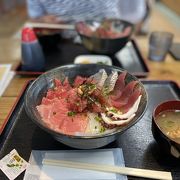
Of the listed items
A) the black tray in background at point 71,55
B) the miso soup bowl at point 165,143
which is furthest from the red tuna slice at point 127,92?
the black tray in background at point 71,55

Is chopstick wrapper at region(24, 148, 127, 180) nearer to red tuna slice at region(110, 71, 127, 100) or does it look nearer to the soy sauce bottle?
red tuna slice at region(110, 71, 127, 100)

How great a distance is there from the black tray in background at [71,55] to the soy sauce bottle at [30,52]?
0.12 ft

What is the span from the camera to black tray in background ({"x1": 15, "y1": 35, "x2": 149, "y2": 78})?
4.56ft

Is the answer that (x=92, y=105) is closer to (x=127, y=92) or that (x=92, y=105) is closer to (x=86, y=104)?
(x=86, y=104)

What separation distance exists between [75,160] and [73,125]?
0.11 meters

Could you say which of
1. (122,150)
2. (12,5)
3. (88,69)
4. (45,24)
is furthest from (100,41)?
(12,5)

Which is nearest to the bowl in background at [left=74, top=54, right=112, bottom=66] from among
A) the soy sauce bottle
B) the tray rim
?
the soy sauce bottle

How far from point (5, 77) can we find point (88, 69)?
48cm

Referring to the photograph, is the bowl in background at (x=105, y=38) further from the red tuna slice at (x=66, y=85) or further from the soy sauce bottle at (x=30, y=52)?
the red tuna slice at (x=66, y=85)

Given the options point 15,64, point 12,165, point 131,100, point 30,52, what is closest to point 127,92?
point 131,100

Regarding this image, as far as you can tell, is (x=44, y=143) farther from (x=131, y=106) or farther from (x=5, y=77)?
(x=5, y=77)

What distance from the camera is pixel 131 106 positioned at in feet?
2.85

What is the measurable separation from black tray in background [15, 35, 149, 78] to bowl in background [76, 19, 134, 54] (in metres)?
0.09

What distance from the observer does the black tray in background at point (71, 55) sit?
1.39 metres
